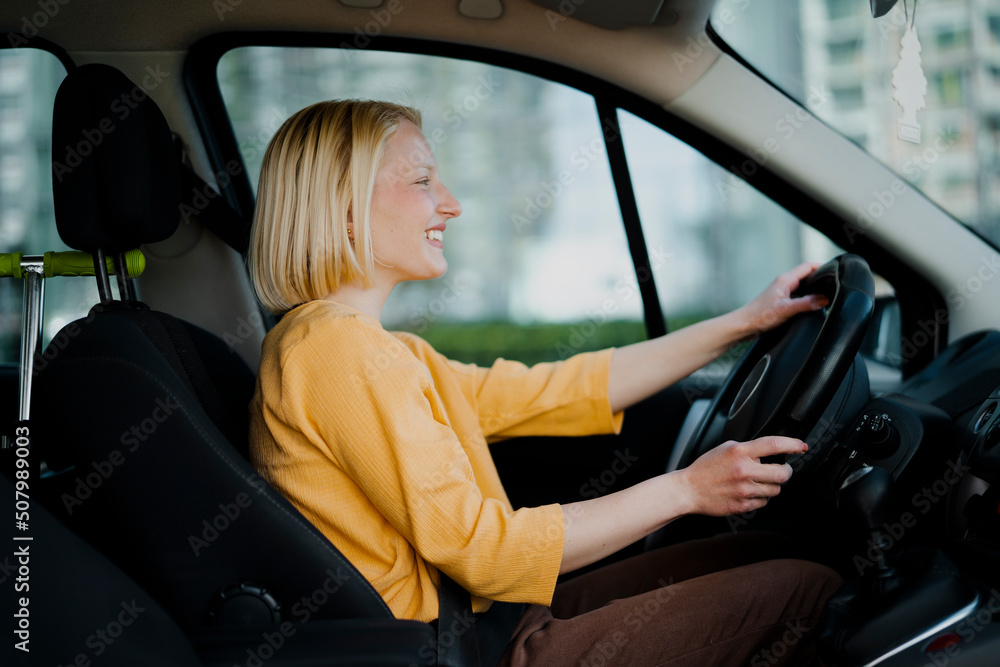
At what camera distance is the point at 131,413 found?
3.18 feet

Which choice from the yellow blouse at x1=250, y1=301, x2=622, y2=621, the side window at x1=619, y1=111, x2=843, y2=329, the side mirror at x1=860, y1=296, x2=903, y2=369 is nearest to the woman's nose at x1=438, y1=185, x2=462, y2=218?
the yellow blouse at x1=250, y1=301, x2=622, y2=621

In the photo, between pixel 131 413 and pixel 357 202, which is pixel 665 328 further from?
pixel 131 413

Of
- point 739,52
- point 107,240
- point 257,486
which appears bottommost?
point 257,486

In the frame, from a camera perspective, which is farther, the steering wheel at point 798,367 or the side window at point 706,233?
the side window at point 706,233

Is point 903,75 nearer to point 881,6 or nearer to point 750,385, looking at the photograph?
point 881,6

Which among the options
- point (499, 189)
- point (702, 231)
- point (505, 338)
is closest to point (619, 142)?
point (499, 189)

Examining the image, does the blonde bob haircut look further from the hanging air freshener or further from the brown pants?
the hanging air freshener

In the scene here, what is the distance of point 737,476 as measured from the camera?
1.04 m

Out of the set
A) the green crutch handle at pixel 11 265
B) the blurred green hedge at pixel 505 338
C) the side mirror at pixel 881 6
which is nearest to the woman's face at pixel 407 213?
the green crutch handle at pixel 11 265

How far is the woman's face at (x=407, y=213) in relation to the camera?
1.26 m

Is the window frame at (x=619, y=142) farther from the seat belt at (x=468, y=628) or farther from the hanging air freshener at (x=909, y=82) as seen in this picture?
the seat belt at (x=468, y=628)

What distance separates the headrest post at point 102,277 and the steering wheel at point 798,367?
934 mm

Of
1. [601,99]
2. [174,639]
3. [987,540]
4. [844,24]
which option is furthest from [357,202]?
[844,24]

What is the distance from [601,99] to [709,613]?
1.07 meters
